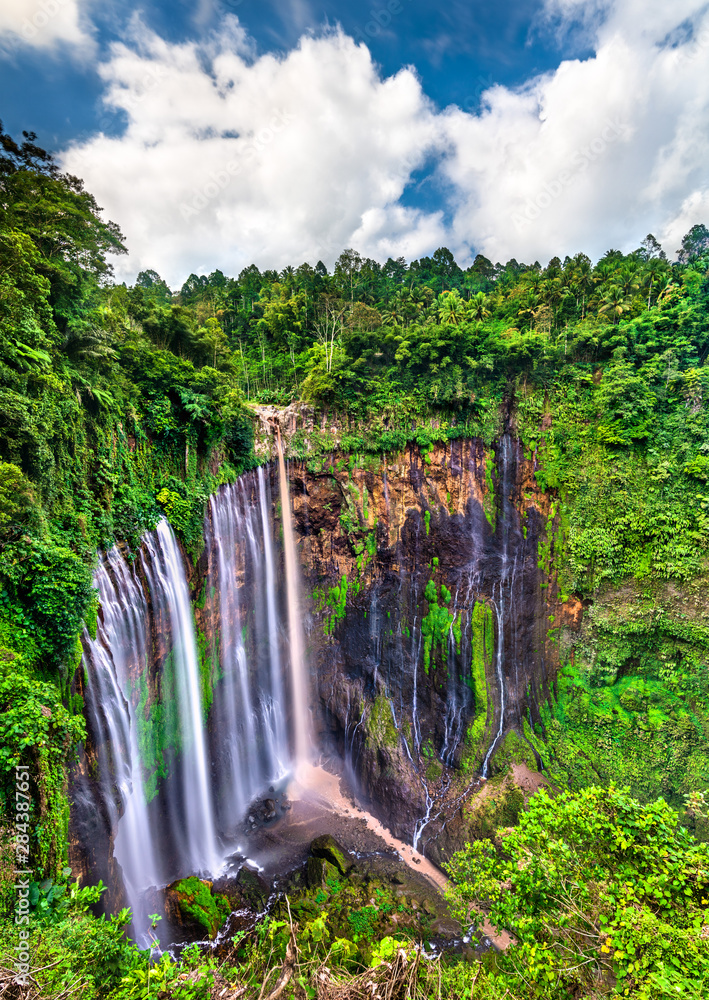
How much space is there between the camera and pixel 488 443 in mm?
15672

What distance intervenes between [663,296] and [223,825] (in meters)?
24.3

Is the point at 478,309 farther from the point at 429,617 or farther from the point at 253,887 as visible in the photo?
the point at 253,887

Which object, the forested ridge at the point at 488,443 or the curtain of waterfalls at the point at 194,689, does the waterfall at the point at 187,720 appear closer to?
the curtain of waterfalls at the point at 194,689

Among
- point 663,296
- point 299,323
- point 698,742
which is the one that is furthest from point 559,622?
point 299,323

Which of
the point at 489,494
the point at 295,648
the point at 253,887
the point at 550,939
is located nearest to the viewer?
the point at 550,939

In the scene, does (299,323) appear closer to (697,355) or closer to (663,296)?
(663,296)

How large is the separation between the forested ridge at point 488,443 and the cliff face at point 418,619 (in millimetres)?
1009

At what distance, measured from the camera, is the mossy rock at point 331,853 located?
1152cm

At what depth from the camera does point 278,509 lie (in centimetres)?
1572

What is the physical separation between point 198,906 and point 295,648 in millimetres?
7734

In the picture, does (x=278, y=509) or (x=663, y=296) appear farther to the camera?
(x=278, y=509)

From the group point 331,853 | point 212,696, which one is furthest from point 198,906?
point 212,696

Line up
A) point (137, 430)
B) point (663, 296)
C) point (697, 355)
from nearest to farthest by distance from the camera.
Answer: point (137, 430)
point (697, 355)
point (663, 296)

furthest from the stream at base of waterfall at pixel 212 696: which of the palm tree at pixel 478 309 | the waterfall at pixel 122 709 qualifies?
the palm tree at pixel 478 309
